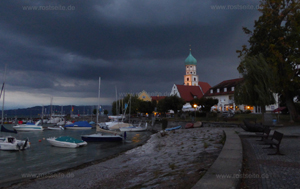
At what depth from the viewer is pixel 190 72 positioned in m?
140

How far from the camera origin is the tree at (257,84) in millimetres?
31938

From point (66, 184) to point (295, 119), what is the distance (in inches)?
1322

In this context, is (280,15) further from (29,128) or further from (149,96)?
(149,96)

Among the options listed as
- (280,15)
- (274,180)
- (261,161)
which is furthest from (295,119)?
(274,180)

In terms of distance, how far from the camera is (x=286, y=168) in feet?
26.5

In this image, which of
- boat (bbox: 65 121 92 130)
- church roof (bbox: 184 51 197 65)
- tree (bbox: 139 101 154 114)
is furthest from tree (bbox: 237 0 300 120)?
church roof (bbox: 184 51 197 65)

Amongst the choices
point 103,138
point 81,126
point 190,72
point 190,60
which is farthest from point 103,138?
point 190,60

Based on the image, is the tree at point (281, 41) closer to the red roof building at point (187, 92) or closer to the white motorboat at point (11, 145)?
the white motorboat at point (11, 145)

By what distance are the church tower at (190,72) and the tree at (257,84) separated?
10344cm

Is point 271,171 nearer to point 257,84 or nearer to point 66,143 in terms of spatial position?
point 66,143

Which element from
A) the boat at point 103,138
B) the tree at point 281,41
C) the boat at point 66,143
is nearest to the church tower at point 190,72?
the tree at point 281,41

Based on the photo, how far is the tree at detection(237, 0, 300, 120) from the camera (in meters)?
32.3

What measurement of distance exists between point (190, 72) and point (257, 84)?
354 feet

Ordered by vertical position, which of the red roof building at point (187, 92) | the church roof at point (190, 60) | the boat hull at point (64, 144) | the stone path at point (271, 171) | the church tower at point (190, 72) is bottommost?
the boat hull at point (64, 144)
